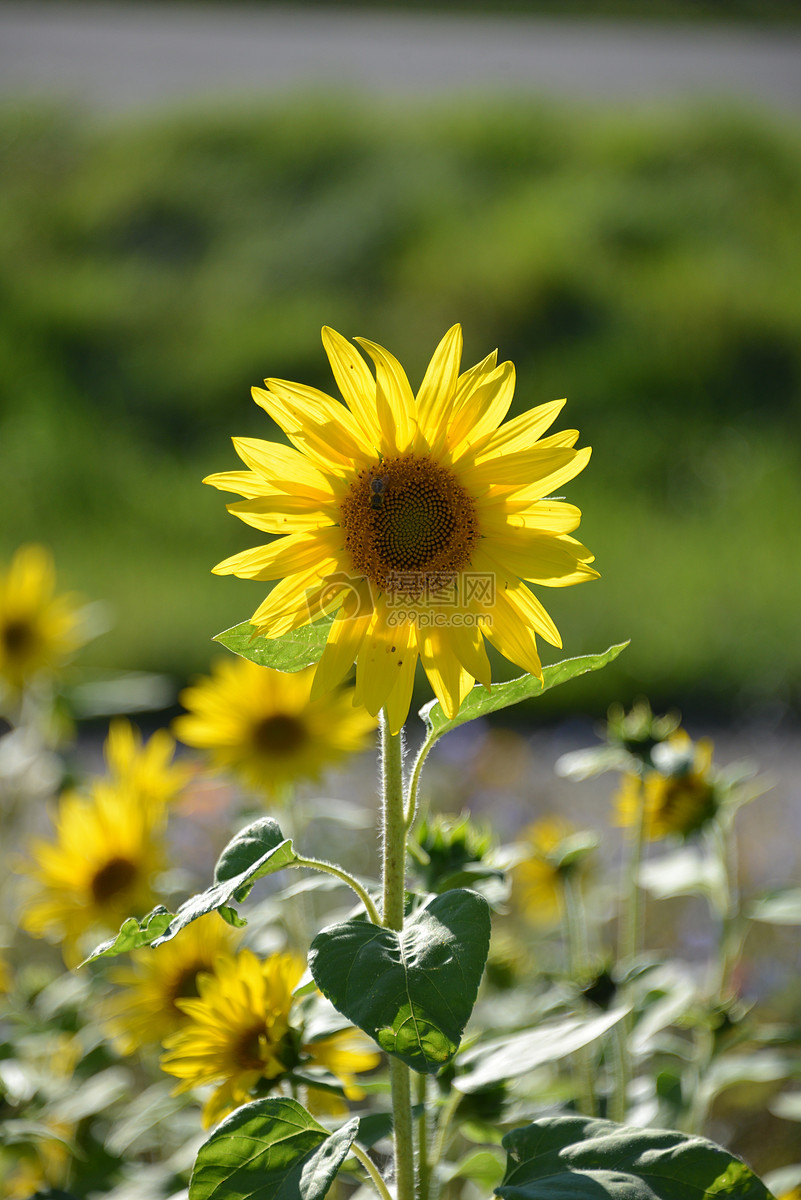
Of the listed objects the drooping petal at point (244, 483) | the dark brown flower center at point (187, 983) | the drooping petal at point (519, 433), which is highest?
the drooping petal at point (519, 433)

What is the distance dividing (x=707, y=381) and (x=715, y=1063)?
456 cm

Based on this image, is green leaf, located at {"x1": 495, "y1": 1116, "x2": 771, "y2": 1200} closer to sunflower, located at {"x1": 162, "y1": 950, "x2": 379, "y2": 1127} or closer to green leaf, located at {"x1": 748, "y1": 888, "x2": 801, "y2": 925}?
sunflower, located at {"x1": 162, "y1": 950, "x2": 379, "y2": 1127}

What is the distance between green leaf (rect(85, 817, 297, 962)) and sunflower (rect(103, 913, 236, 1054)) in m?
0.42

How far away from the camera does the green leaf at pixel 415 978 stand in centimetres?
69

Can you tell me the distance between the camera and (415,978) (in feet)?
2.36

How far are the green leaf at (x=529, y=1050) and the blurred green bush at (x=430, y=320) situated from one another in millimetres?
2503

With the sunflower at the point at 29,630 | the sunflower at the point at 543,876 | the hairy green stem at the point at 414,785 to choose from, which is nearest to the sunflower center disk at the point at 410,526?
the hairy green stem at the point at 414,785

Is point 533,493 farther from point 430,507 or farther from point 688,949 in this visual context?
point 688,949

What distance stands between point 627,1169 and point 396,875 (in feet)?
0.82

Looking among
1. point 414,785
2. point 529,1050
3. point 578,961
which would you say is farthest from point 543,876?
point 414,785

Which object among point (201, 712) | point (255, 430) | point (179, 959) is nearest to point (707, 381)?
point (255, 430)

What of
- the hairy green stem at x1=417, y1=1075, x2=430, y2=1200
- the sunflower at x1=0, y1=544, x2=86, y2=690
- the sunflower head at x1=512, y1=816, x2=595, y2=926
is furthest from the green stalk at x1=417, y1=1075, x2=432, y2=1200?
the sunflower at x1=0, y1=544, x2=86, y2=690

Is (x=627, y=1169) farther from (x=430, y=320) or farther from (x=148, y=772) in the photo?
(x=430, y=320)

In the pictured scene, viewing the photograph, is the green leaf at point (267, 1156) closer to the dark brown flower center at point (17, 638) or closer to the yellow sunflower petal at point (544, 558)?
the yellow sunflower petal at point (544, 558)
